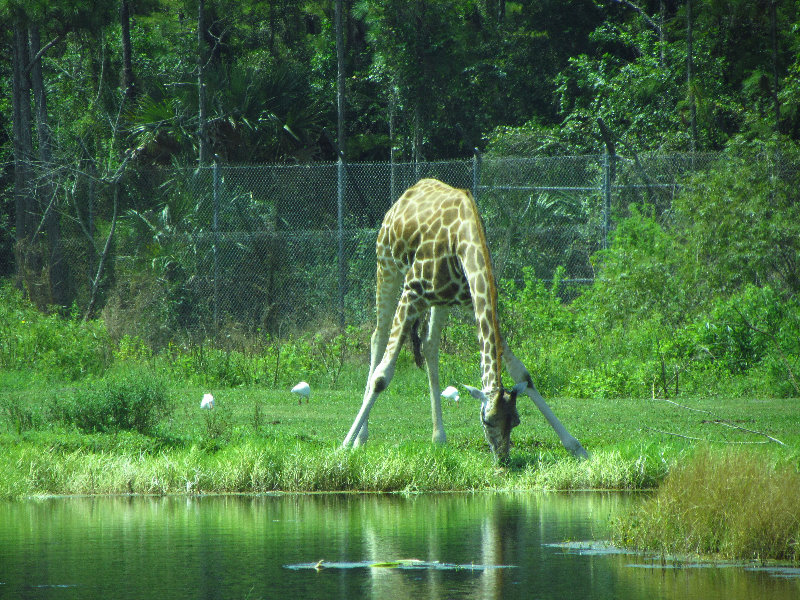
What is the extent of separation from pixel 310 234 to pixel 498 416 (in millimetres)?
11475

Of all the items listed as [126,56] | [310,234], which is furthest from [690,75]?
[126,56]

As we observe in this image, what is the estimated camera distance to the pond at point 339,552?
6516 mm

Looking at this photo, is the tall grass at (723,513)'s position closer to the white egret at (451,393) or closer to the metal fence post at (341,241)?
the white egret at (451,393)

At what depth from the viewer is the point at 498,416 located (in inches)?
394

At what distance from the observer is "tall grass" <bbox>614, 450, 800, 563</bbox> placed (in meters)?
7.19

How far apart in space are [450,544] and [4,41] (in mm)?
26623

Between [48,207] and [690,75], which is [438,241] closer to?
[48,207]

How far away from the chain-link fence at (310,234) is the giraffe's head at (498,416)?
997 cm

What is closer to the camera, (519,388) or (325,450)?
(519,388)

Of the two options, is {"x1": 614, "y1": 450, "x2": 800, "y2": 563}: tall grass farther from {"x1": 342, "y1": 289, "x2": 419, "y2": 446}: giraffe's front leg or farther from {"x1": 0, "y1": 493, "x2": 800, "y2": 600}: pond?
{"x1": 342, "y1": 289, "x2": 419, "y2": 446}: giraffe's front leg

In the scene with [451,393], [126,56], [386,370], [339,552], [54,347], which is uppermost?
[126,56]

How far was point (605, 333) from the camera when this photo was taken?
18266 millimetres

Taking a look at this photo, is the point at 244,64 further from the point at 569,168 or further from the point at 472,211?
the point at 472,211


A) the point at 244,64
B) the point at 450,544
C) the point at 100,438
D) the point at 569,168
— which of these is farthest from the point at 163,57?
the point at 450,544
